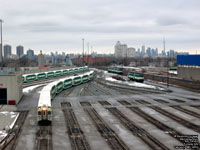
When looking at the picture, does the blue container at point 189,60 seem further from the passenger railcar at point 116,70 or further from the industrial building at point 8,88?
the industrial building at point 8,88

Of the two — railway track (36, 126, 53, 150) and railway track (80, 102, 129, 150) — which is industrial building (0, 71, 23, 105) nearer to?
railway track (80, 102, 129, 150)

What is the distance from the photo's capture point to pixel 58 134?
24.9 m

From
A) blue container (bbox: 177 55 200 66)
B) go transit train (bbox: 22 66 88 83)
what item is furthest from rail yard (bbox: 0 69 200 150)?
blue container (bbox: 177 55 200 66)

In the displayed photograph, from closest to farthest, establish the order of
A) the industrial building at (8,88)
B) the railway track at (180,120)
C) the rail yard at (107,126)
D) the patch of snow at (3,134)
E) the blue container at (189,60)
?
the rail yard at (107,126) < the patch of snow at (3,134) < the railway track at (180,120) < the industrial building at (8,88) < the blue container at (189,60)

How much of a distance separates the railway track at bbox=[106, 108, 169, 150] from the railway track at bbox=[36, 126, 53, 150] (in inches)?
315

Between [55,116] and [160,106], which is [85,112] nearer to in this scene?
[55,116]

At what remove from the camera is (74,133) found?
25.3 metres

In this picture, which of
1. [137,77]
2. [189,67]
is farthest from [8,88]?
[189,67]

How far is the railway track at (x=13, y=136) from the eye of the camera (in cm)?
2152

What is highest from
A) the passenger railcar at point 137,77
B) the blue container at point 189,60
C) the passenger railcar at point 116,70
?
the blue container at point 189,60

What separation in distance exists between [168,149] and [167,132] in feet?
16.1

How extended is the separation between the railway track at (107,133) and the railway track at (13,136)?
7.87 metres

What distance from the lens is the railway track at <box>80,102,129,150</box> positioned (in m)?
21.7

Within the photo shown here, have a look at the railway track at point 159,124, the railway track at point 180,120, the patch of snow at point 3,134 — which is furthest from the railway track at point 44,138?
the railway track at point 180,120
